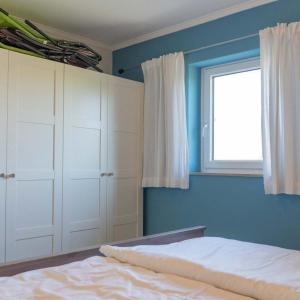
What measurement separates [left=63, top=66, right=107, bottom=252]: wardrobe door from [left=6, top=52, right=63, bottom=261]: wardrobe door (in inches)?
3.1

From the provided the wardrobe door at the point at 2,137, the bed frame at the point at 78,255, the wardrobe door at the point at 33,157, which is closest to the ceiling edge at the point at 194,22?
the wardrobe door at the point at 33,157

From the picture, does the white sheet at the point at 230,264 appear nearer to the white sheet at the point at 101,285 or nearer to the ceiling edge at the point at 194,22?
the white sheet at the point at 101,285

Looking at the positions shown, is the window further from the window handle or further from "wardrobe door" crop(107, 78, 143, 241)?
"wardrobe door" crop(107, 78, 143, 241)

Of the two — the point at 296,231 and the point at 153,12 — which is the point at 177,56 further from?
the point at 296,231

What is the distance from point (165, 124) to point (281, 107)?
1.00 metres

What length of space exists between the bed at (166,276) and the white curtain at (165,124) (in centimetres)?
135

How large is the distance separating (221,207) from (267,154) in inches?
22.6

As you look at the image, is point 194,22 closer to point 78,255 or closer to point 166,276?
point 78,255

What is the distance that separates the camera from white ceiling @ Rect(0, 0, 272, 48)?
2.78 meters

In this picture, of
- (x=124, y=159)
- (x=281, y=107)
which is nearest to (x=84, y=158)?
(x=124, y=159)

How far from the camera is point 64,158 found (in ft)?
9.11

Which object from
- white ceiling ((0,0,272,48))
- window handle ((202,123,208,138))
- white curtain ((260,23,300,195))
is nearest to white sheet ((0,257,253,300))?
white curtain ((260,23,300,195))

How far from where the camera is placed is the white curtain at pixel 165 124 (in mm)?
3076

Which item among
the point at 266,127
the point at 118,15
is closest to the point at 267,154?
the point at 266,127
